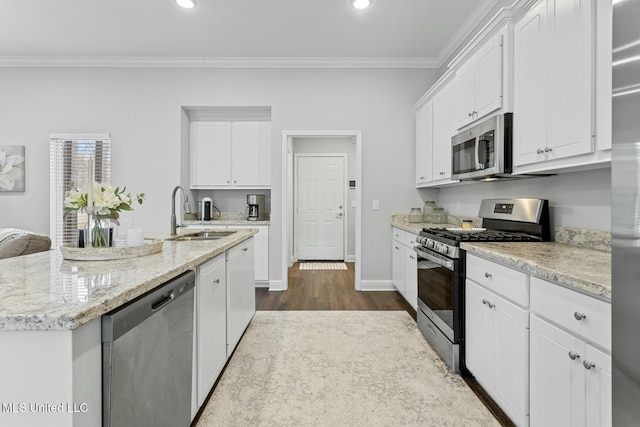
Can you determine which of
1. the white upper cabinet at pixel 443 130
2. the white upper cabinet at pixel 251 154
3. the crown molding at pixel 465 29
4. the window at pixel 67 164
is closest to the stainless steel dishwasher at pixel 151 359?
the white upper cabinet at pixel 443 130

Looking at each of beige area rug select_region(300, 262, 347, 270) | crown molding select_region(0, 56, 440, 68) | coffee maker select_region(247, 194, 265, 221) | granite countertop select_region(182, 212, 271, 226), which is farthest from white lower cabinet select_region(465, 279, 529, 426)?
beige area rug select_region(300, 262, 347, 270)

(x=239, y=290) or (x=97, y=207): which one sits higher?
(x=97, y=207)

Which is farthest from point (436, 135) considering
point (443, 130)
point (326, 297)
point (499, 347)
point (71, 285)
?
point (71, 285)

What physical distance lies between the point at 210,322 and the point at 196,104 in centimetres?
335

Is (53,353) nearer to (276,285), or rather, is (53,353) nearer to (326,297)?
(326,297)

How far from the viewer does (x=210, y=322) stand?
1.83 m

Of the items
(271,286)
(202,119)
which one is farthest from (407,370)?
(202,119)

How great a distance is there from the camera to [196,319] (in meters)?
1.62

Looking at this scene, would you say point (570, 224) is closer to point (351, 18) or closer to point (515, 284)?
point (515, 284)

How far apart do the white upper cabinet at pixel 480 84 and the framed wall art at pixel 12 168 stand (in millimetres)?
5277

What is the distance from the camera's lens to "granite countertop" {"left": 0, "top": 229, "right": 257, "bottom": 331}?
0.75m

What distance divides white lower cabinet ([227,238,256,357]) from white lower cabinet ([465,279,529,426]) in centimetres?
155

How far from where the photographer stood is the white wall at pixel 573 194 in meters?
1.76

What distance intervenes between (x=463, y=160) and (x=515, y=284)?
1.46 metres
